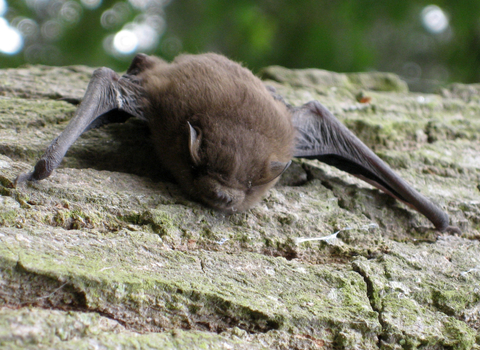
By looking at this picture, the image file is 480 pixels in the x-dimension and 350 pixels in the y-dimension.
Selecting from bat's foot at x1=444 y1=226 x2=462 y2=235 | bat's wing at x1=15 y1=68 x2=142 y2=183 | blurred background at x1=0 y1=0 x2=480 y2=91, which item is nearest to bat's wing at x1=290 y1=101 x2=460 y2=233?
bat's foot at x1=444 y1=226 x2=462 y2=235

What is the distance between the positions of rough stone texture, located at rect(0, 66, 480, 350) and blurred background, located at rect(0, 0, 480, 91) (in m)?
3.63

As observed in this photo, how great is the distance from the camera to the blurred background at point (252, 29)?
313 inches

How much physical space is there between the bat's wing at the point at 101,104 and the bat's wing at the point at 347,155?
1516 millimetres

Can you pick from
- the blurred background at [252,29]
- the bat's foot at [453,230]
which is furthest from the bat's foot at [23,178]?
the blurred background at [252,29]

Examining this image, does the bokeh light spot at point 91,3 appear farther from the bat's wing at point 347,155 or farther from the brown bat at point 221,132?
the bat's wing at point 347,155

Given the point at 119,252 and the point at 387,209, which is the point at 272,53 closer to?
the point at 387,209

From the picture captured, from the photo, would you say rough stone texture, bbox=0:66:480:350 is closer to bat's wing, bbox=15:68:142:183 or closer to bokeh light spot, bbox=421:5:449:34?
bat's wing, bbox=15:68:142:183

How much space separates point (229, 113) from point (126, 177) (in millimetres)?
974

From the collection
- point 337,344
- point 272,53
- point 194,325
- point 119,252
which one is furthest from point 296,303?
point 272,53

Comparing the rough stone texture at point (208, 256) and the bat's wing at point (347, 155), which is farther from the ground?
the bat's wing at point (347, 155)

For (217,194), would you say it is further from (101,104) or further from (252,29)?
(252,29)

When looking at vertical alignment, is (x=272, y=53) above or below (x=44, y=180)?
above

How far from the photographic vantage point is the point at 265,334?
8.22ft

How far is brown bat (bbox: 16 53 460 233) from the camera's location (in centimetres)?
336
